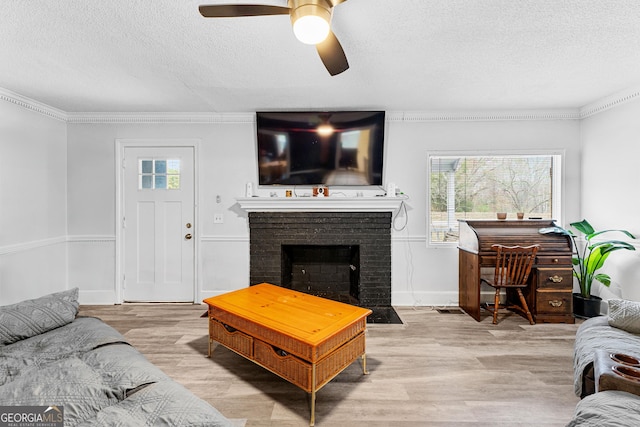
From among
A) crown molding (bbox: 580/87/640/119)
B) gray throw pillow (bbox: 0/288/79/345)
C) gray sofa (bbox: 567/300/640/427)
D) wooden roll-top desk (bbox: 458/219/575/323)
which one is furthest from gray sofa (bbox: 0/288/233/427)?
crown molding (bbox: 580/87/640/119)

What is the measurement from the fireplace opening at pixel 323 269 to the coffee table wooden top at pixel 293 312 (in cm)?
113

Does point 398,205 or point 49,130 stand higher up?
point 49,130

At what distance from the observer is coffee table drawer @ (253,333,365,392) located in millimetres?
1764

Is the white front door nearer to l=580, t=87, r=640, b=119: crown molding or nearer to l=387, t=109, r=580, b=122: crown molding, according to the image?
l=387, t=109, r=580, b=122: crown molding

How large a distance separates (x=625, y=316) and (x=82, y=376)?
10.3 ft

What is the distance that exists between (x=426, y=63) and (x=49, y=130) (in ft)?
13.8

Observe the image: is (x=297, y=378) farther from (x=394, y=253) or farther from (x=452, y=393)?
(x=394, y=253)

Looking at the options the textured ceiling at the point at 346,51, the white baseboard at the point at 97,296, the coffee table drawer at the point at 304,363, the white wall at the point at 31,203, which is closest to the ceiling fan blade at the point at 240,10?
the textured ceiling at the point at 346,51

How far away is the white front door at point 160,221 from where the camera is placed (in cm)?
373

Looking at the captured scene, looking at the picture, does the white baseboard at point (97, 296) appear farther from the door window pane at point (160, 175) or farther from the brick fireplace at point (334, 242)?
the brick fireplace at point (334, 242)

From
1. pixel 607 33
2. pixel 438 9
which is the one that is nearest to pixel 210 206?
pixel 438 9

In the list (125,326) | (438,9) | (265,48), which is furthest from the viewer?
(125,326)

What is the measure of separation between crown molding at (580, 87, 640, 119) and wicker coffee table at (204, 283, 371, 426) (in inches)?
137

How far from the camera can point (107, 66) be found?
2438 millimetres
